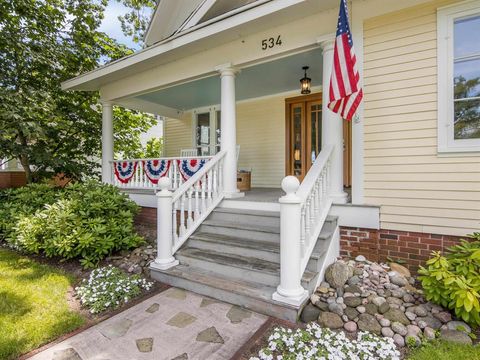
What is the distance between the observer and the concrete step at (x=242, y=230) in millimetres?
3547

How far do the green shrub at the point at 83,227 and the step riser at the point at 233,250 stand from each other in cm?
129

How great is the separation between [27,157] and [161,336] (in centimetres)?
706

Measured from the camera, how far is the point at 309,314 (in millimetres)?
2615

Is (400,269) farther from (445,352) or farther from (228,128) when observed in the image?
(228,128)

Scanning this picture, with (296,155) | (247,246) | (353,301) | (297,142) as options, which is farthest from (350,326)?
(297,142)

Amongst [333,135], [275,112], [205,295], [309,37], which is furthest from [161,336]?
[275,112]

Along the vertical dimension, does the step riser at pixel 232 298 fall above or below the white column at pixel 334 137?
below

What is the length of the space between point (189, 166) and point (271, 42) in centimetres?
260

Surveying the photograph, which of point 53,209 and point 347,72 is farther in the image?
point 53,209

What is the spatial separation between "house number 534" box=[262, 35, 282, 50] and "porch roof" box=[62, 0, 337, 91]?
18 centimetres

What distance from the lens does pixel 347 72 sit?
2891 millimetres

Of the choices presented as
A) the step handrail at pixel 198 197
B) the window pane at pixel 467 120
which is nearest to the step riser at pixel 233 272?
the step handrail at pixel 198 197

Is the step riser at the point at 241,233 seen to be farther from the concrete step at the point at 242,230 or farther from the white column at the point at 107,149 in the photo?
the white column at the point at 107,149

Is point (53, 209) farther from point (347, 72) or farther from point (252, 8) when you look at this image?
point (347, 72)
